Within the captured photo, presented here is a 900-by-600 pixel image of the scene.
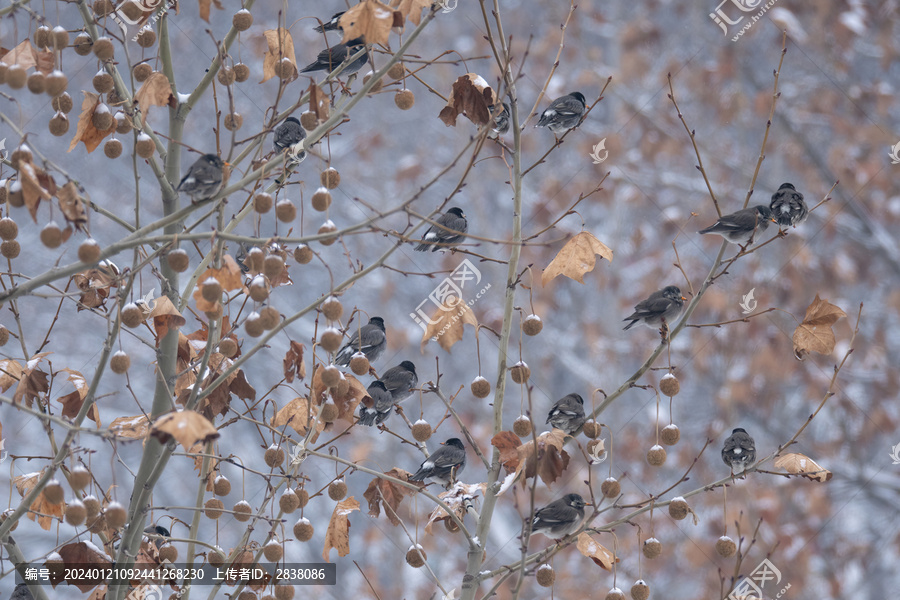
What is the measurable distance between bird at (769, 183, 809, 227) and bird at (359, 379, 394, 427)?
93 centimetres

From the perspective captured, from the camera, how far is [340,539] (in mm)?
1594

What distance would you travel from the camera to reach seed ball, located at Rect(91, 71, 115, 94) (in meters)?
1.51

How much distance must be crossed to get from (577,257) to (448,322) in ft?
0.97

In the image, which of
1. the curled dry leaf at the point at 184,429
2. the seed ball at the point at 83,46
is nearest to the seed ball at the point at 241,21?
the seed ball at the point at 83,46

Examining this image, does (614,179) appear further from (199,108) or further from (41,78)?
(41,78)

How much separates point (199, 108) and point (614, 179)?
4006 mm

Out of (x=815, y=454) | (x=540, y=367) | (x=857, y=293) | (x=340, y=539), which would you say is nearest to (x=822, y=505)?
(x=815, y=454)

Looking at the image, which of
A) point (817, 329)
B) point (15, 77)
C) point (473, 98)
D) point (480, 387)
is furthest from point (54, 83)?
point (817, 329)

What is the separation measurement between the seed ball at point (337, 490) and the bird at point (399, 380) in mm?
215

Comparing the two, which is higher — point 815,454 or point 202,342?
point 815,454

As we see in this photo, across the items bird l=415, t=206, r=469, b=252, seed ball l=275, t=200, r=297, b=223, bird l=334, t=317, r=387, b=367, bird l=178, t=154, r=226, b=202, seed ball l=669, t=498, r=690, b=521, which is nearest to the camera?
bird l=178, t=154, r=226, b=202

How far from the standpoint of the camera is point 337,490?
1.62 m

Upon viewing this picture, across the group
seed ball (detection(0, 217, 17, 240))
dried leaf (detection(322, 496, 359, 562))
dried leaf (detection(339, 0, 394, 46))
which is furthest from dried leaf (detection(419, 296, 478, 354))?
seed ball (detection(0, 217, 17, 240))

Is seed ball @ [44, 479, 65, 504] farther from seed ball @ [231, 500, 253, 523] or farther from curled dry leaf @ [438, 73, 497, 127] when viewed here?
curled dry leaf @ [438, 73, 497, 127]
